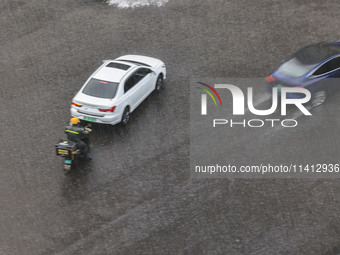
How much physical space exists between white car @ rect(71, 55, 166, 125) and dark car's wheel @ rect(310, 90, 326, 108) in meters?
5.53

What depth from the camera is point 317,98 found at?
1692cm

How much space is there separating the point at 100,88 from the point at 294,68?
6677mm

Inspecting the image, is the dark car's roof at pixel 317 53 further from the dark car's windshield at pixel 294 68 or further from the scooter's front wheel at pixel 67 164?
the scooter's front wheel at pixel 67 164

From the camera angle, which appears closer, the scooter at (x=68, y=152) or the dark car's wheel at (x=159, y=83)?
the scooter at (x=68, y=152)

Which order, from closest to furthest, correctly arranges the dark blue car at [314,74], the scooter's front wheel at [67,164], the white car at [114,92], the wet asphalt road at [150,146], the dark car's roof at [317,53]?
the wet asphalt road at [150,146] < the scooter's front wheel at [67,164] < the white car at [114,92] < the dark blue car at [314,74] < the dark car's roof at [317,53]

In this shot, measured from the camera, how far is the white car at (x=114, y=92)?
15984mm

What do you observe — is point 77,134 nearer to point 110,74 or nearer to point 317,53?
point 110,74

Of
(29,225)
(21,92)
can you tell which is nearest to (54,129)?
(21,92)

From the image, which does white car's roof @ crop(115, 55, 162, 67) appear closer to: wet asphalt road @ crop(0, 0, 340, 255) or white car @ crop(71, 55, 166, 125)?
white car @ crop(71, 55, 166, 125)

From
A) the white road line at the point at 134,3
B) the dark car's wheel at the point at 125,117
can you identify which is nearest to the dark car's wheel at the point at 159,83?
the dark car's wheel at the point at 125,117

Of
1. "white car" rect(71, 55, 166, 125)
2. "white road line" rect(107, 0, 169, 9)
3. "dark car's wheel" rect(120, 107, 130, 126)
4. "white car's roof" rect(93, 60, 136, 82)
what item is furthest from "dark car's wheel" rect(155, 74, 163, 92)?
"white road line" rect(107, 0, 169, 9)

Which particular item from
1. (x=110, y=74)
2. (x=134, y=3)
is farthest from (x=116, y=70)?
(x=134, y=3)

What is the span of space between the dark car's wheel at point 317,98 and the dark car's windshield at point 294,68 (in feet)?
2.79

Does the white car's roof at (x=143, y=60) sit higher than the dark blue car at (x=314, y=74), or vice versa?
the white car's roof at (x=143, y=60)
